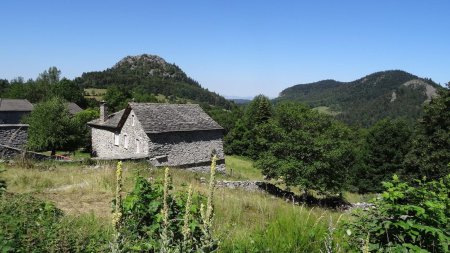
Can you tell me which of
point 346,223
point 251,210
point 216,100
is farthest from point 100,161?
point 216,100

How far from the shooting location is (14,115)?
2281 inches

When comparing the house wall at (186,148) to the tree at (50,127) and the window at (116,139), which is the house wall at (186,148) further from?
the tree at (50,127)

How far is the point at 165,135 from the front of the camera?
95.2 feet

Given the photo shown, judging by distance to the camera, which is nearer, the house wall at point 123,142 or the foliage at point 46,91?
the house wall at point 123,142

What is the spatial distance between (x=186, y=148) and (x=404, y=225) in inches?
1067

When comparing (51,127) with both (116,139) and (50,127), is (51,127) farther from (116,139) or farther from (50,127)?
(116,139)

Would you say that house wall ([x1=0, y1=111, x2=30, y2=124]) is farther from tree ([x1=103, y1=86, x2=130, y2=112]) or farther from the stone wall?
the stone wall

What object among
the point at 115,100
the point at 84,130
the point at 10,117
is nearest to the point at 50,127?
the point at 84,130

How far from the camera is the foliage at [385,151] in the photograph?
38.9 meters

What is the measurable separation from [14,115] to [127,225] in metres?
63.1

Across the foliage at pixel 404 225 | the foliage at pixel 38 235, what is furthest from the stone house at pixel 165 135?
the foliage at pixel 404 225

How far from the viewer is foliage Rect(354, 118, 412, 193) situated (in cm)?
3888

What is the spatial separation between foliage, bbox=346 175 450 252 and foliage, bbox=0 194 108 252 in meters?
3.36

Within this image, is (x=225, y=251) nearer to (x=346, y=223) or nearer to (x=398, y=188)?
(x=346, y=223)
